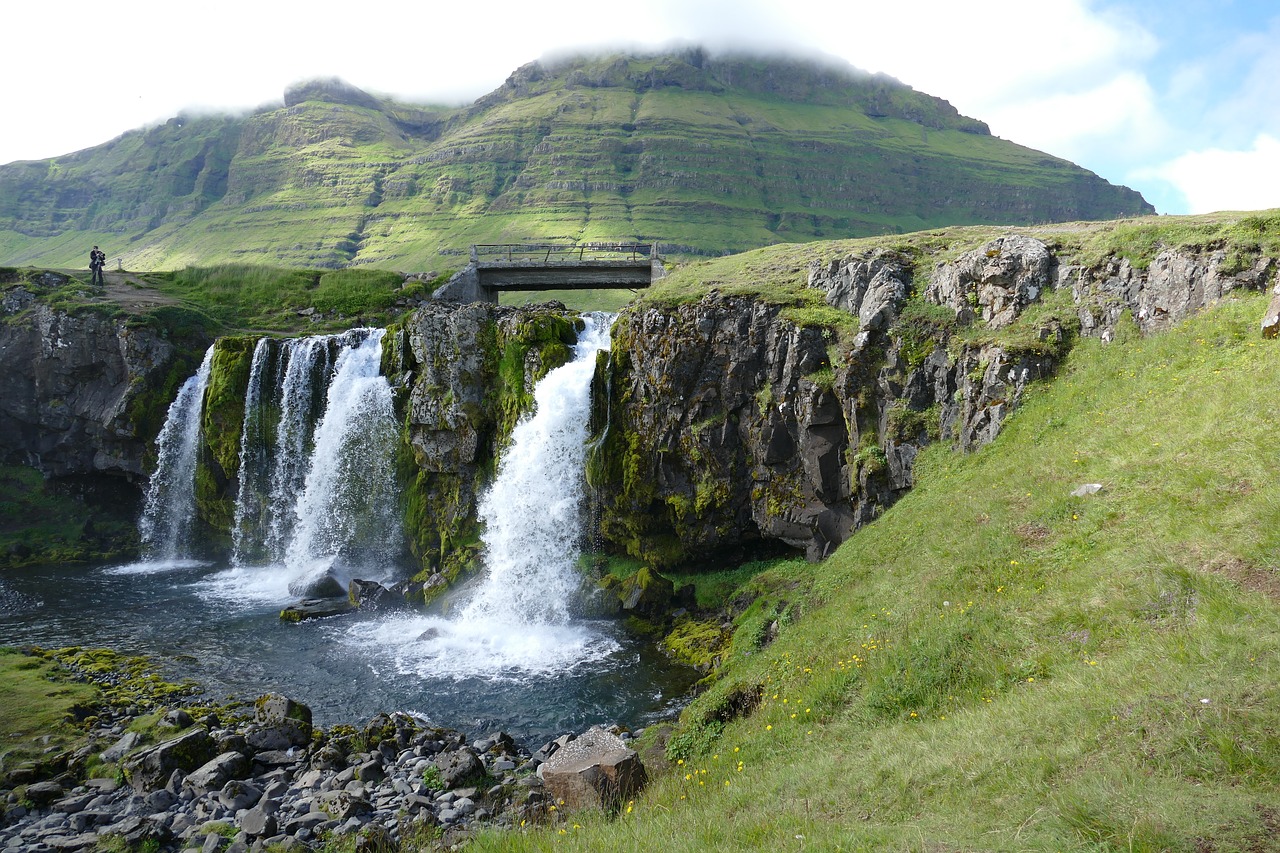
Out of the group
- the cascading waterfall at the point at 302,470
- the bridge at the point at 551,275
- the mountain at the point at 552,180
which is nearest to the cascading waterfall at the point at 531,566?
the cascading waterfall at the point at 302,470

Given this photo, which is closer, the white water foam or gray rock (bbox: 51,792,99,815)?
gray rock (bbox: 51,792,99,815)

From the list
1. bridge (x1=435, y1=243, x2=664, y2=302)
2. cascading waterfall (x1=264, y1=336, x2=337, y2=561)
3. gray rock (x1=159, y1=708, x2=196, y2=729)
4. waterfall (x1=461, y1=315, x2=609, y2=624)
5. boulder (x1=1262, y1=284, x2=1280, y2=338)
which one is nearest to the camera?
boulder (x1=1262, y1=284, x2=1280, y2=338)

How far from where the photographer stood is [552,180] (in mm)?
149125

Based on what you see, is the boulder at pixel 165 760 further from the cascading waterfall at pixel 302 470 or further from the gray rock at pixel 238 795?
the cascading waterfall at pixel 302 470

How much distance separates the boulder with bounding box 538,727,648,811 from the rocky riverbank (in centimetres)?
2

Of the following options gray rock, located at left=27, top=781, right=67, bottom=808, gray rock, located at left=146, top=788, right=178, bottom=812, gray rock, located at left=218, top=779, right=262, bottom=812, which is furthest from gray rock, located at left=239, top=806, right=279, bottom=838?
gray rock, located at left=27, top=781, right=67, bottom=808

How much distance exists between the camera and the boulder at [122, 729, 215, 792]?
14.2m

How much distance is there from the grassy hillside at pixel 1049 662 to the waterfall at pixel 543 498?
35.3 ft

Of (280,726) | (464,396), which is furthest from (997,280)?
(280,726)

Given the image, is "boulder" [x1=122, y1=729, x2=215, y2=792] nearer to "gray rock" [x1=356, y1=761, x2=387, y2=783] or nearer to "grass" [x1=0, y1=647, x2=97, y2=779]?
"grass" [x1=0, y1=647, x2=97, y2=779]

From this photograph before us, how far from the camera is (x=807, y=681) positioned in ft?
44.1

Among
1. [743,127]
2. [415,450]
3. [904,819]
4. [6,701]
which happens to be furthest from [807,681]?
[743,127]

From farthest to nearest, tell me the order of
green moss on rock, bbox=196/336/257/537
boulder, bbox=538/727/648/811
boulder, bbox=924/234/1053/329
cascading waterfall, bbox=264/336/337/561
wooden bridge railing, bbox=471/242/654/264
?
1. wooden bridge railing, bbox=471/242/654/264
2. green moss on rock, bbox=196/336/257/537
3. cascading waterfall, bbox=264/336/337/561
4. boulder, bbox=924/234/1053/329
5. boulder, bbox=538/727/648/811

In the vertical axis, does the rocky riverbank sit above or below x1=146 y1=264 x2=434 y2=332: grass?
below
